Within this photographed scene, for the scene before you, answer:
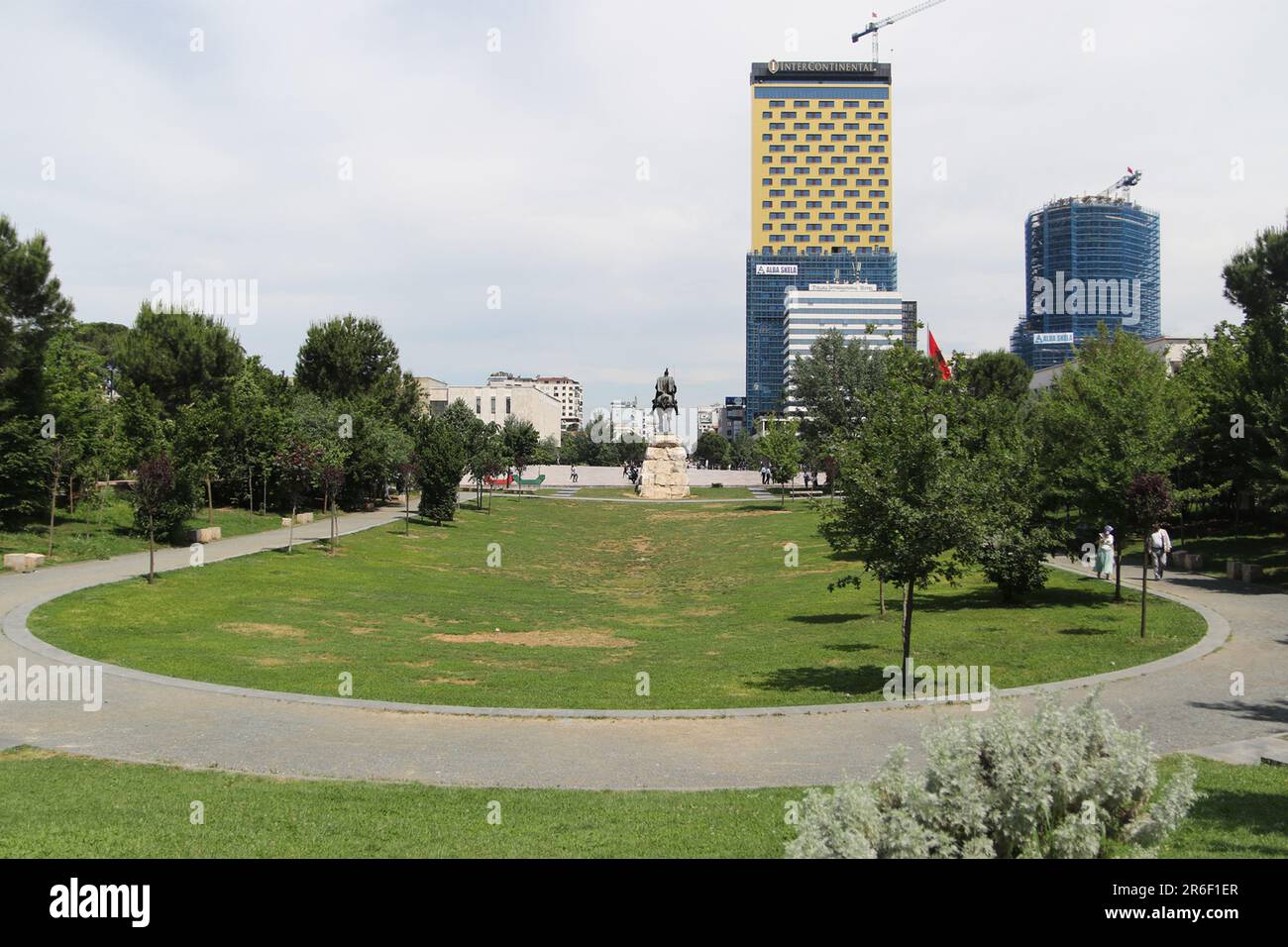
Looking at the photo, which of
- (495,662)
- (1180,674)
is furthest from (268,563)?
(1180,674)

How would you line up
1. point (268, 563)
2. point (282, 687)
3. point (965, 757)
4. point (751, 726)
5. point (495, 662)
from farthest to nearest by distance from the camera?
point (268, 563)
point (495, 662)
point (282, 687)
point (751, 726)
point (965, 757)

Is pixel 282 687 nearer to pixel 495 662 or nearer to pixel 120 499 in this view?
pixel 495 662

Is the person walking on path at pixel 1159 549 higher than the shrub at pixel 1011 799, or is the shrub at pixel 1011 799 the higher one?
the shrub at pixel 1011 799

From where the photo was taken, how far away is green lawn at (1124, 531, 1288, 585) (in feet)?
97.1

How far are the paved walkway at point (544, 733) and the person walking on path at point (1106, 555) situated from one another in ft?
34.8

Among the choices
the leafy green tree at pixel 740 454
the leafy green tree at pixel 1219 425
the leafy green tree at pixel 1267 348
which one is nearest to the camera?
the leafy green tree at pixel 1267 348

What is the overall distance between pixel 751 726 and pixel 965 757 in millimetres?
7960

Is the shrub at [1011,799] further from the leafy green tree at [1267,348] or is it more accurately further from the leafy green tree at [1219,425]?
the leafy green tree at [1219,425]

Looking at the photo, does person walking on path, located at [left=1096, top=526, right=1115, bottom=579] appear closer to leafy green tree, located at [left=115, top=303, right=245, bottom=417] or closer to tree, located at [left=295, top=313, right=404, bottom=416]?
leafy green tree, located at [left=115, top=303, right=245, bottom=417]

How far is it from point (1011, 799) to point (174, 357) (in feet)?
191

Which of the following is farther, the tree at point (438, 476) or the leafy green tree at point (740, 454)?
the leafy green tree at point (740, 454)

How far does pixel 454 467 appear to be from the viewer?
52.8m

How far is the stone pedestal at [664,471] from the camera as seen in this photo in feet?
260

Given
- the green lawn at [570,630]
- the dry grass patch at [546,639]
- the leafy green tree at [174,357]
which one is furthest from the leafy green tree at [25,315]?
the dry grass patch at [546,639]
